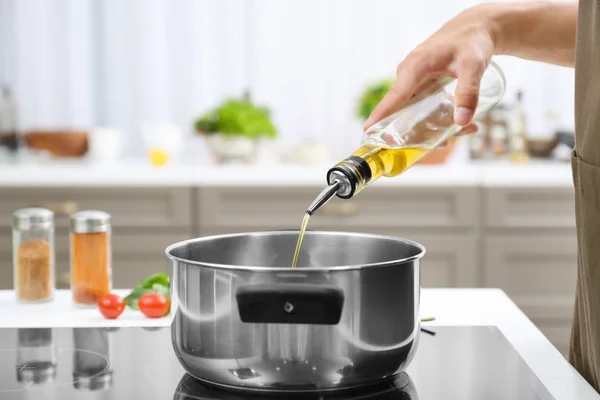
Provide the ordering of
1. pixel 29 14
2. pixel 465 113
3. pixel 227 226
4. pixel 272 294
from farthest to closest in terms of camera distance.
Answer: pixel 29 14, pixel 227 226, pixel 465 113, pixel 272 294

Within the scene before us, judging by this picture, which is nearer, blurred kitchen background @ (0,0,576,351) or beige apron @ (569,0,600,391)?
beige apron @ (569,0,600,391)

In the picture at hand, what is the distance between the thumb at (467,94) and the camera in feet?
3.18

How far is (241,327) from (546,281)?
90.0 inches

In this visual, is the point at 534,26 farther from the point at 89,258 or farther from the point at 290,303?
the point at 89,258

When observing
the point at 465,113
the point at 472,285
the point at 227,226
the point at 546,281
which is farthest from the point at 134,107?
the point at 465,113

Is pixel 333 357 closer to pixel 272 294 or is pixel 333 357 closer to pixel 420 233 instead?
pixel 272 294

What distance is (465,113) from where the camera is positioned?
3.18 ft

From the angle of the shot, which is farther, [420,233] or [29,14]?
[29,14]

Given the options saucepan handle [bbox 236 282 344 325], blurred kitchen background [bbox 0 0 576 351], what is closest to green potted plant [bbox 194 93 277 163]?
blurred kitchen background [bbox 0 0 576 351]

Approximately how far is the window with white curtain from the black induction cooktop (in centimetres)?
231

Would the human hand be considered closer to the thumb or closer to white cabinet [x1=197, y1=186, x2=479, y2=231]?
the thumb

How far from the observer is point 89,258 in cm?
128

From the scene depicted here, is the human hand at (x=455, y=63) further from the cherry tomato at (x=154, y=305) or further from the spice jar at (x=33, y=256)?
the spice jar at (x=33, y=256)

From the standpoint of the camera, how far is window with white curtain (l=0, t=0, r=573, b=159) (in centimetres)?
328
